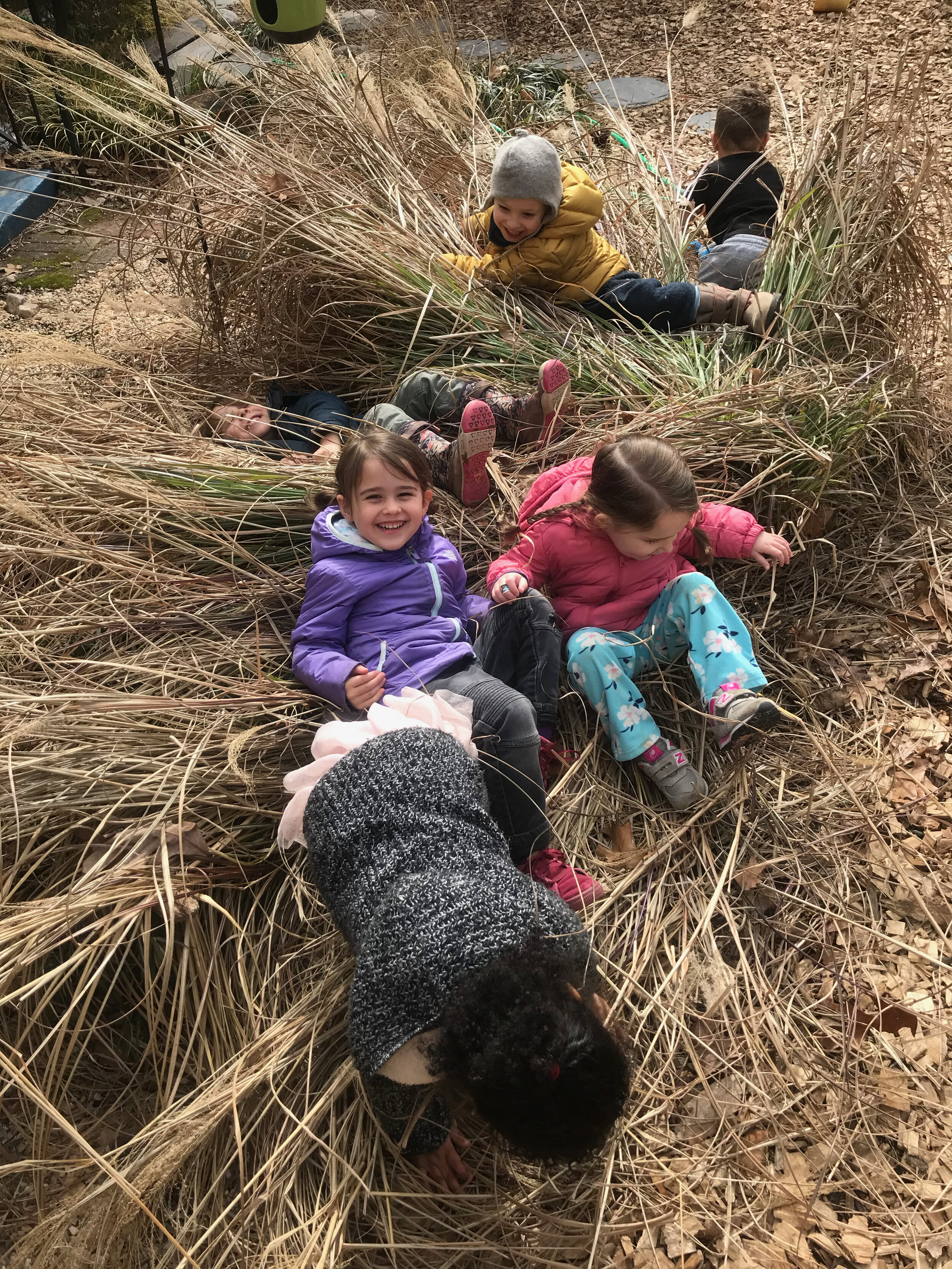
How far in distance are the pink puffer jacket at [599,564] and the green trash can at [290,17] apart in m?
1.89

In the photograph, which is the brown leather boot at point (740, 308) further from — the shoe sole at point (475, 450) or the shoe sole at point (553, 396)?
the shoe sole at point (475, 450)

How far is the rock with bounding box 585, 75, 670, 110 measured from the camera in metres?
5.87

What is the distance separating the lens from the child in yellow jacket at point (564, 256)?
3.24 meters

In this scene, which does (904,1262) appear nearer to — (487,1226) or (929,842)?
(487,1226)

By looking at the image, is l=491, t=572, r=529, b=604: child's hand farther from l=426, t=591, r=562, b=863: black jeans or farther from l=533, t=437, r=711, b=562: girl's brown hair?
l=533, t=437, r=711, b=562: girl's brown hair

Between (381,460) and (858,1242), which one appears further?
(381,460)

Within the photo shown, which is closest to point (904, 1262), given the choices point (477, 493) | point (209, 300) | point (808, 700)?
point (808, 700)

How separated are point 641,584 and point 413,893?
46.6 inches

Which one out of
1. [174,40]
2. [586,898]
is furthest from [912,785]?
[174,40]

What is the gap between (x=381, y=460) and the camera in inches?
86.0

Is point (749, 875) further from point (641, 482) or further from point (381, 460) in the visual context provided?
point (381, 460)

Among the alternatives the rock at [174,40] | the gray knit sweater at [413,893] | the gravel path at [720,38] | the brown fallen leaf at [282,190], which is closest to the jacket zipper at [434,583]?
the gray knit sweater at [413,893]

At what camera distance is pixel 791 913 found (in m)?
2.06

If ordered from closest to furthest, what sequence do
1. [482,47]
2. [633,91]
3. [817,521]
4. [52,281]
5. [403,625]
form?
[403,625], [817,521], [52,281], [633,91], [482,47]
